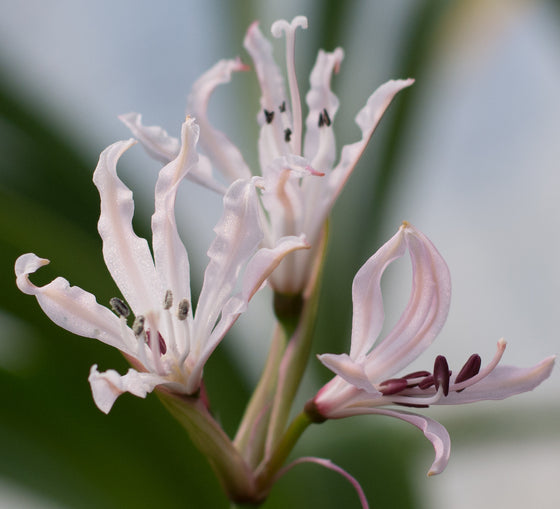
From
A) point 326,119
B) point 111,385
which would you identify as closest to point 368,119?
point 326,119

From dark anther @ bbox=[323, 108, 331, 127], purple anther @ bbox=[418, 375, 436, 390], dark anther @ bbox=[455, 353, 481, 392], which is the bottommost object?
purple anther @ bbox=[418, 375, 436, 390]

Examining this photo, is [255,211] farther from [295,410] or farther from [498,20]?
[498,20]

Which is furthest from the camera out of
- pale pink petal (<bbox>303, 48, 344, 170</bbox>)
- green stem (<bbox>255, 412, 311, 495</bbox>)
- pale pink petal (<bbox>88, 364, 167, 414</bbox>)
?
pale pink petal (<bbox>303, 48, 344, 170</bbox>)

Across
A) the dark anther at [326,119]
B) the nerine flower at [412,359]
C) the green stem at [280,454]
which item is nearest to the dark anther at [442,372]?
the nerine flower at [412,359]

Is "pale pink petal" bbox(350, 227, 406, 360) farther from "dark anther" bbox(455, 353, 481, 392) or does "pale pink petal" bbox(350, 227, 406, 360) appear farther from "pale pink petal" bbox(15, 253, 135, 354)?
"pale pink petal" bbox(15, 253, 135, 354)

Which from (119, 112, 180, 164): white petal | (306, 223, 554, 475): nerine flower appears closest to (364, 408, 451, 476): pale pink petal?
(306, 223, 554, 475): nerine flower

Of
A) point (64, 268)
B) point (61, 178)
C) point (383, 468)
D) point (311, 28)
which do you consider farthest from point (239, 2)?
point (383, 468)
